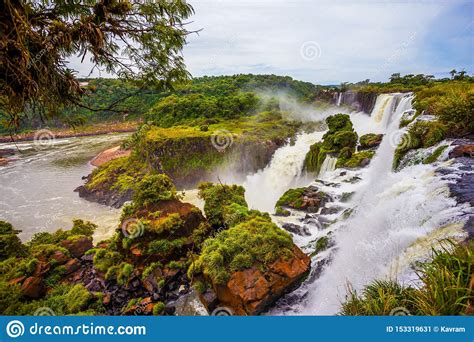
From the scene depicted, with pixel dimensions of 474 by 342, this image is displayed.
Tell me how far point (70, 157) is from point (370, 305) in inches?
1599

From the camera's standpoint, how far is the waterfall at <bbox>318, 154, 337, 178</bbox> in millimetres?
14870

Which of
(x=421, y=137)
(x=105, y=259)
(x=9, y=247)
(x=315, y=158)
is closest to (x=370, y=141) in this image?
(x=315, y=158)

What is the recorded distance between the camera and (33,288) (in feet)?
26.2

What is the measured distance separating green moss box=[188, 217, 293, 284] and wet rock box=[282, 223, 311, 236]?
8.44 feet

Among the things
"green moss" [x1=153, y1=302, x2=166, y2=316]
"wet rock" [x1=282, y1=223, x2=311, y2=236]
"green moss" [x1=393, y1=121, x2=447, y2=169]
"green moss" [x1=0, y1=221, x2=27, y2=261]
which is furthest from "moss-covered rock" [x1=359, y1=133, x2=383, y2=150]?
"green moss" [x1=0, y1=221, x2=27, y2=261]

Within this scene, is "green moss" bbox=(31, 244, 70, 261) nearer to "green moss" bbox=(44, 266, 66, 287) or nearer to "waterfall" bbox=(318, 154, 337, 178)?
"green moss" bbox=(44, 266, 66, 287)

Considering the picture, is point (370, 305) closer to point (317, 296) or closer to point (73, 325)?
point (317, 296)

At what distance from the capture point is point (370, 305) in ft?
12.8

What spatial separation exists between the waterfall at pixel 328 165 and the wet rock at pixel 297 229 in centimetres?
558

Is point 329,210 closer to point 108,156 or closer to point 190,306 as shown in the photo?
point 190,306

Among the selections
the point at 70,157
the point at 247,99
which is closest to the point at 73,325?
the point at 247,99

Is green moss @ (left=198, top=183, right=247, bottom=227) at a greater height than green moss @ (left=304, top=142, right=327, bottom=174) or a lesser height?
lesser
